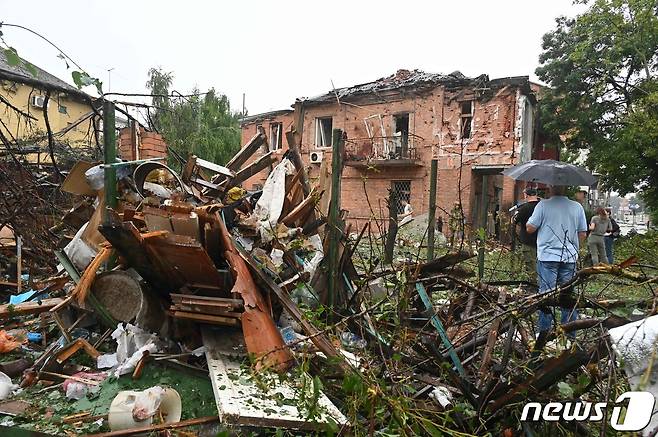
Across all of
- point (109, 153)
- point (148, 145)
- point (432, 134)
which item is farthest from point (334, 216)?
point (432, 134)

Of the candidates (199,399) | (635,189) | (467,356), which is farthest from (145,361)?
(635,189)

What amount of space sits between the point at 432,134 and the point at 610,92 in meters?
7.40

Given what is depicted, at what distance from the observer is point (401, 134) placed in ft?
64.0

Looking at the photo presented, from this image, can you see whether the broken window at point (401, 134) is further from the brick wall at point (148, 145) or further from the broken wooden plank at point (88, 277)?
the broken wooden plank at point (88, 277)

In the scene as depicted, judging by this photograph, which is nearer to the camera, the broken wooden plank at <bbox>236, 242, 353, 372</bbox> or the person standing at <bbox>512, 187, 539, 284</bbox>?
the broken wooden plank at <bbox>236, 242, 353, 372</bbox>

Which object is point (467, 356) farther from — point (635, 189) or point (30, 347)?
point (635, 189)

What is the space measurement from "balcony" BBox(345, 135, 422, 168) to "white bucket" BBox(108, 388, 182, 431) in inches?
644

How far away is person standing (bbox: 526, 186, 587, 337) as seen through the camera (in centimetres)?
423

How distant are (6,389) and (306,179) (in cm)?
300

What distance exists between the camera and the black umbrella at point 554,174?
4520 mm

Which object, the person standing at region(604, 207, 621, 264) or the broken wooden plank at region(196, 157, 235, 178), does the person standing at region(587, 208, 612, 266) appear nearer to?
the person standing at region(604, 207, 621, 264)

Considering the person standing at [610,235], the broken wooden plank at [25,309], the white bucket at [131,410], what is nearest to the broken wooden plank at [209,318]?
the white bucket at [131,410]

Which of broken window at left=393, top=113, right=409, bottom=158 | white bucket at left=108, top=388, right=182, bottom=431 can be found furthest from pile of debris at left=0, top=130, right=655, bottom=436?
broken window at left=393, top=113, right=409, bottom=158

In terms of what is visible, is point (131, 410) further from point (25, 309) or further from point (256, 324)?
point (25, 309)
